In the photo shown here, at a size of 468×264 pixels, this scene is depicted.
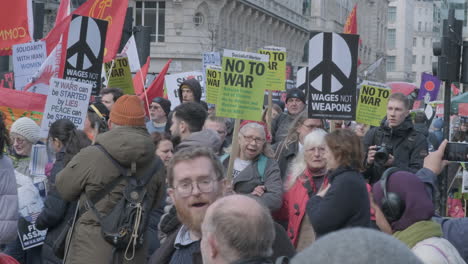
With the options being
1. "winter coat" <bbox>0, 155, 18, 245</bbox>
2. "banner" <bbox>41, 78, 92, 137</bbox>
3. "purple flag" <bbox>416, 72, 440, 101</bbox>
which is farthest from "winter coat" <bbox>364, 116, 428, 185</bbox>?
"purple flag" <bbox>416, 72, 440, 101</bbox>

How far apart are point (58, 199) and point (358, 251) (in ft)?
15.4

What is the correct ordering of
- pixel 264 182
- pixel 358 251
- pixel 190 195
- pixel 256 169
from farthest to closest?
pixel 256 169
pixel 264 182
pixel 190 195
pixel 358 251

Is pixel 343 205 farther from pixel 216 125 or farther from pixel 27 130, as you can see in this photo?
pixel 27 130

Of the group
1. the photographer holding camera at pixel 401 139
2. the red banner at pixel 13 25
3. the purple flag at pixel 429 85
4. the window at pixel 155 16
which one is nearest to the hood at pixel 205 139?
the photographer holding camera at pixel 401 139

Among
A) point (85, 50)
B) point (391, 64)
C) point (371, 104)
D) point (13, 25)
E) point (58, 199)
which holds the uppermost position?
point (13, 25)

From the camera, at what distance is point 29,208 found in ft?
23.5

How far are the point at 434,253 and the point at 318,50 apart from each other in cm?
535

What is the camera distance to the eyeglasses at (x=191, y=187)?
4133 mm

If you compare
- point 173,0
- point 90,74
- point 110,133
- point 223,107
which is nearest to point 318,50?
point 223,107

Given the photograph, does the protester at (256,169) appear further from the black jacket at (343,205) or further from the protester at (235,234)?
the protester at (235,234)

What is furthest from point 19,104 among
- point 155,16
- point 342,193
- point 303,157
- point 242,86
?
point 155,16

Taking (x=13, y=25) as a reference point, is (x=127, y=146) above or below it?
below

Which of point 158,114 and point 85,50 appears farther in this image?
point 158,114

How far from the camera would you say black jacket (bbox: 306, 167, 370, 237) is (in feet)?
17.7
